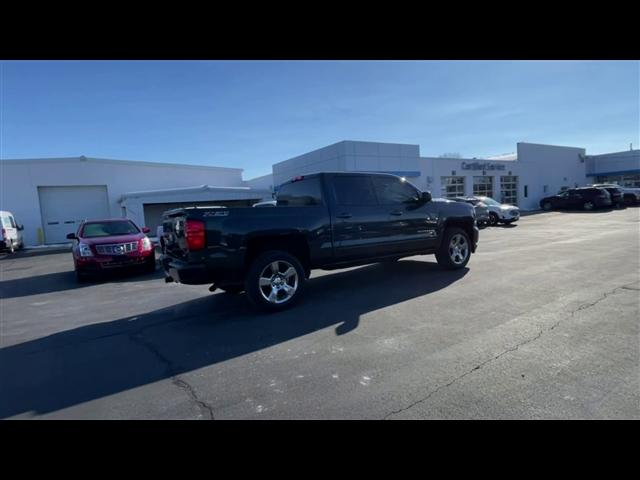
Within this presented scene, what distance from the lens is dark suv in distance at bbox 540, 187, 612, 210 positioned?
26.8 m

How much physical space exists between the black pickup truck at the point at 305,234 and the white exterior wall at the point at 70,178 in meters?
19.5

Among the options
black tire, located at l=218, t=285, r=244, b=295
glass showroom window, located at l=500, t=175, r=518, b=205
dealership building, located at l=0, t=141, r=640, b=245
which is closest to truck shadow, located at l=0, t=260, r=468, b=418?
black tire, located at l=218, t=285, r=244, b=295

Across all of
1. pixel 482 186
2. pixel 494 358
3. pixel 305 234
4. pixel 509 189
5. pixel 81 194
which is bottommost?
pixel 494 358

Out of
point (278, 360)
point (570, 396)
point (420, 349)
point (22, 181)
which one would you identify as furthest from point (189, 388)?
point (22, 181)

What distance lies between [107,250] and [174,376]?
6377 millimetres

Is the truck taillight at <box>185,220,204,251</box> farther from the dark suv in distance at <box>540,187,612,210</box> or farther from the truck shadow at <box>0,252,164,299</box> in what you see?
the dark suv in distance at <box>540,187,612,210</box>

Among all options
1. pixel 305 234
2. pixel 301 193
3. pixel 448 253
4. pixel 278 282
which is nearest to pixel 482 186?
pixel 448 253

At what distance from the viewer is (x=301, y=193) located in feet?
20.1

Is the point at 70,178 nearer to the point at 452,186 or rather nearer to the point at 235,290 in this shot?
the point at 235,290

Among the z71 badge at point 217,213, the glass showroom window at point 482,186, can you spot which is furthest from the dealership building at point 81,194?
the glass showroom window at point 482,186

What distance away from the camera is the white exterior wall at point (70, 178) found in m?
21.7
